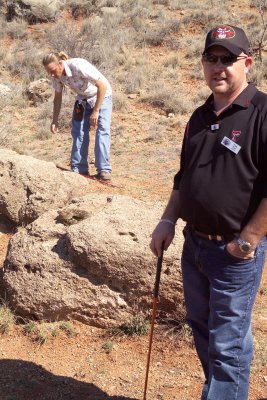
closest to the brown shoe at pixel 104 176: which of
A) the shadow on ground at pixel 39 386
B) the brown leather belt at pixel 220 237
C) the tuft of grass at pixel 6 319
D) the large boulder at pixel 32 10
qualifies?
the tuft of grass at pixel 6 319

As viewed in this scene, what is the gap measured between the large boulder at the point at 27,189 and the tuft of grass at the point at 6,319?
1305 millimetres

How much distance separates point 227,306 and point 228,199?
44cm

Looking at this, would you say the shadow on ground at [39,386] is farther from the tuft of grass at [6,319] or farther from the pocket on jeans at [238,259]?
the pocket on jeans at [238,259]

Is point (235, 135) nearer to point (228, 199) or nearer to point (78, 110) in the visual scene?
point (228, 199)

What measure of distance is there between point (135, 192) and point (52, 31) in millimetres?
10444

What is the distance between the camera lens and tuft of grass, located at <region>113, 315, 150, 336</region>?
3418mm

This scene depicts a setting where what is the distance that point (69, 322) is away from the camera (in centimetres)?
356

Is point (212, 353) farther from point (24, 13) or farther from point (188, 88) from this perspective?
point (24, 13)

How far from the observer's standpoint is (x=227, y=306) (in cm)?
206

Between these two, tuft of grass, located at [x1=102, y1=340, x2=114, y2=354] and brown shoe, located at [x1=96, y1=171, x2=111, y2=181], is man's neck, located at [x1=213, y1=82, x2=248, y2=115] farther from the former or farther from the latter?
brown shoe, located at [x1=96, y1=171, x2=111, y2=181]

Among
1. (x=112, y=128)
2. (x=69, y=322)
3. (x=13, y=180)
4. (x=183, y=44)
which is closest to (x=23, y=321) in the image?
(x=69, y=322)

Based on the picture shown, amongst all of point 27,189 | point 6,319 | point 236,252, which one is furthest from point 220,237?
point 27,189

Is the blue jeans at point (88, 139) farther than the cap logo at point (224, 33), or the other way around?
the blue jeans at point (88, 139)

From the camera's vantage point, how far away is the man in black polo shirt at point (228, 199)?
6.29ft
